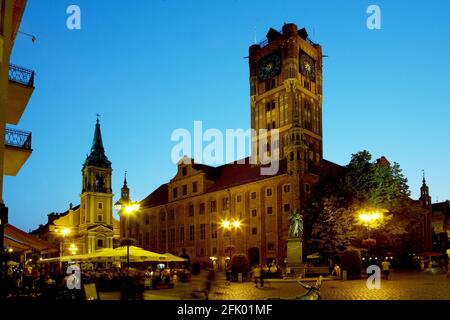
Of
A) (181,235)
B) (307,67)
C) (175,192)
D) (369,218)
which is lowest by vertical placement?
(181,235)

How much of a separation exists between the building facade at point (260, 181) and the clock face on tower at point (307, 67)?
18 centimetres

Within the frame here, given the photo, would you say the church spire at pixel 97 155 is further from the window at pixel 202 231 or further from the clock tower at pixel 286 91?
the window at pixel 202 231

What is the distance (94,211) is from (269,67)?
43534 mm

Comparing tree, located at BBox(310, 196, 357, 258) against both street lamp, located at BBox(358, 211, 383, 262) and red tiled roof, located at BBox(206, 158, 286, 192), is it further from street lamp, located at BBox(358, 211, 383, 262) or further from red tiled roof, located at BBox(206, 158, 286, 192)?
red tiled roof, located at BBox(206, 158, 286, 192)

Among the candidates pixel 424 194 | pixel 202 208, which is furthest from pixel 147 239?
pixel 424 194

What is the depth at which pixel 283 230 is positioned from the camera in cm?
5238

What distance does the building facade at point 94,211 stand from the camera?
293 ft

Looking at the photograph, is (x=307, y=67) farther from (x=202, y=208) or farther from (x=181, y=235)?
(x=181, y=235)

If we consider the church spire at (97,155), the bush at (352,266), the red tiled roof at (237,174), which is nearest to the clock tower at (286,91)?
the red tiled roof at (237,174)

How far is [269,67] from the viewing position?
7506cm
